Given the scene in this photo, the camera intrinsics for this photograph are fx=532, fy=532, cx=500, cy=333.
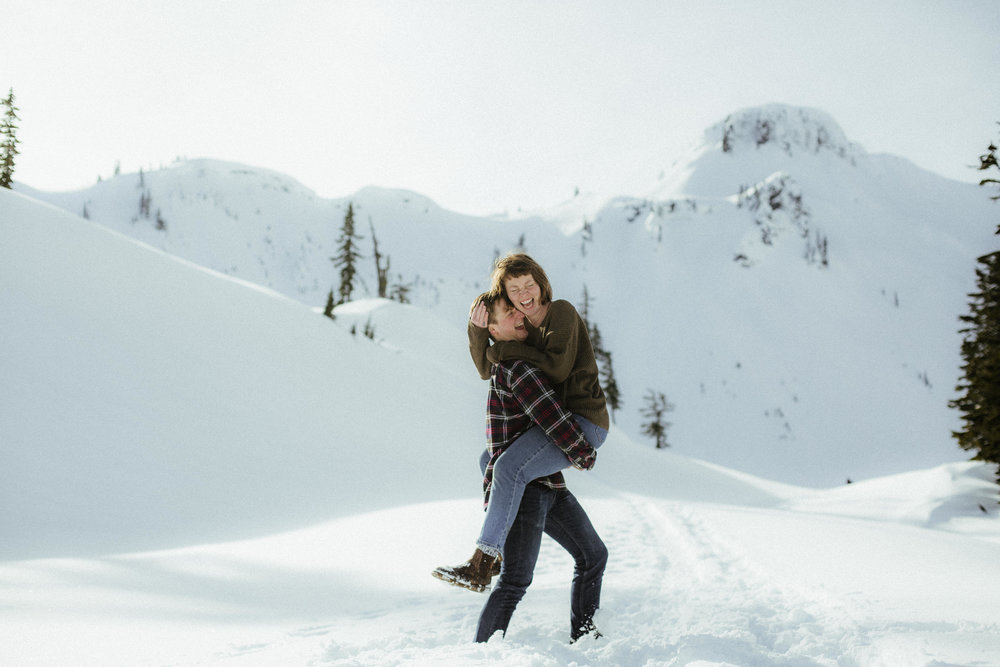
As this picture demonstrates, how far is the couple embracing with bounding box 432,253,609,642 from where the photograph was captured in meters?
2.40

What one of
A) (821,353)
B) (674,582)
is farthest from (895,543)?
(821,353)

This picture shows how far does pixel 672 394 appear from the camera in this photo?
41.8 meters

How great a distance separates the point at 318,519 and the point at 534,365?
5.96m

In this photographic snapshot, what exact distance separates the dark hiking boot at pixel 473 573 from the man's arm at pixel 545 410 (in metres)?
0.60

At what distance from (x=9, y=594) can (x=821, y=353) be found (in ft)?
161

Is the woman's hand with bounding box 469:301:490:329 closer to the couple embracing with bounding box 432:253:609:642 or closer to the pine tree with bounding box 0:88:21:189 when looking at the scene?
the couple embracing with bounding box 432:253:609:642

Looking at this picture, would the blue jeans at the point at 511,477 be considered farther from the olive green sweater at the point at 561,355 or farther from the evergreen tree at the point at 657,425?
the evergreen tree at the point at 657,425

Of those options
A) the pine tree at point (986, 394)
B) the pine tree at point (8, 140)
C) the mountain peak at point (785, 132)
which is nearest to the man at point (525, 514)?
the pine tree at point (986, 394)

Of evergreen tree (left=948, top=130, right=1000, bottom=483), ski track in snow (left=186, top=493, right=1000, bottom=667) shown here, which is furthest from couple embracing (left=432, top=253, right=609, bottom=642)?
evergreen tree (left=948, top=130, right=1000, bottom=483)

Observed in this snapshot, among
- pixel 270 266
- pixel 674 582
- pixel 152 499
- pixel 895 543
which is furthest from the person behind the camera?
pixel 270 266

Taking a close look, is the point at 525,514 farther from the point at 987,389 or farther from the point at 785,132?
the point at 785,132

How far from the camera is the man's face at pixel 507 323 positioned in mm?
2570

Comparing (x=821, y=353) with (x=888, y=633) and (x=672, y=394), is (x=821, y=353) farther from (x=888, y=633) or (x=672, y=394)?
(x=888, y=633)

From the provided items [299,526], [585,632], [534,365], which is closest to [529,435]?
[534,365]
